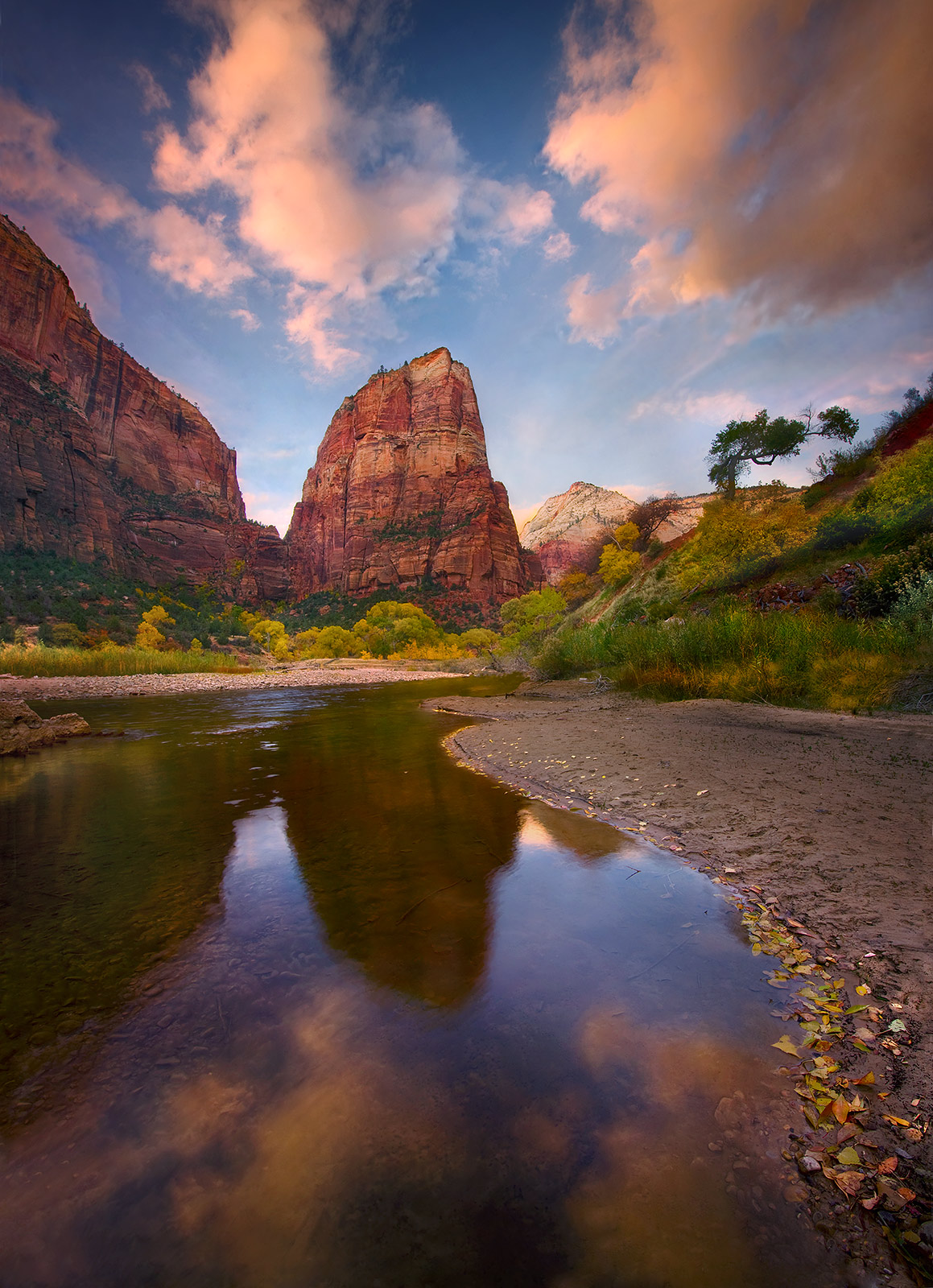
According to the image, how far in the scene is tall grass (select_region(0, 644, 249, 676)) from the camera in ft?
103

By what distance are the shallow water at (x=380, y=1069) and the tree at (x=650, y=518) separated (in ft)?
148

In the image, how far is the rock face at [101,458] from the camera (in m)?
66.4

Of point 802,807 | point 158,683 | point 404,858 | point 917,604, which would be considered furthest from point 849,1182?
point 158,683

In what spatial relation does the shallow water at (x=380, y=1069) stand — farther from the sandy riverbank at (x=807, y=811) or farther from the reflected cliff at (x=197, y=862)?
the sandy riverbank at (x=807, y=811)

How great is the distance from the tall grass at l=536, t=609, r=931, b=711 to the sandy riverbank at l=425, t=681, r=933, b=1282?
3.12ft

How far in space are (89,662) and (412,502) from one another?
102 m

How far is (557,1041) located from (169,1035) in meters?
2.07

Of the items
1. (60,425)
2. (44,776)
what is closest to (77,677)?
(44,776)

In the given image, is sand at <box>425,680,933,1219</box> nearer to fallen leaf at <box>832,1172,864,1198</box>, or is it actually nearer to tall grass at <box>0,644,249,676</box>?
fallen leaf at <box>832,1172,864,1198</box>

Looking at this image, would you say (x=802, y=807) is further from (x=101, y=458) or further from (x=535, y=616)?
(x=101, y=458)

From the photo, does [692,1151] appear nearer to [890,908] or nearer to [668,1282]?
[668,1282]

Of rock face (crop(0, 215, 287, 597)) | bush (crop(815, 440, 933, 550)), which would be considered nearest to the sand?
bush (crop(815, 440, 933, 550))

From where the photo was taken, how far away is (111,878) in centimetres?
457

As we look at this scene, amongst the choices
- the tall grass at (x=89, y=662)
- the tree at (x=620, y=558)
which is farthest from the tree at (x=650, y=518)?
the tall grass at (x=89, y=662)
